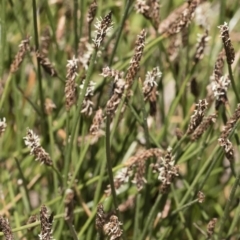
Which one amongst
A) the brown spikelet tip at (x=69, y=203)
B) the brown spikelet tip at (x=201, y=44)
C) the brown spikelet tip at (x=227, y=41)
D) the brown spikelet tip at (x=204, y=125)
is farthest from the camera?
the brown spikelet tip at (x=201, y=44)

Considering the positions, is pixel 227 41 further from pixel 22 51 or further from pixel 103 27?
pixel 22 51

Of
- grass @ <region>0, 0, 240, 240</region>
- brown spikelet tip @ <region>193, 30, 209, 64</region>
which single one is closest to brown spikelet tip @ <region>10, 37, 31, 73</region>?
grass @ <region>0, 0, 240, 240</region>

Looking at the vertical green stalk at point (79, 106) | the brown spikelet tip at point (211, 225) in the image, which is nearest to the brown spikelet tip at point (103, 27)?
the vertical green stalk at point (79, 106)

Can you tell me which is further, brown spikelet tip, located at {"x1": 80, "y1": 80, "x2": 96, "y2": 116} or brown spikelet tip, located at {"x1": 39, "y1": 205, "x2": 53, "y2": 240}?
brown spikelet tip, located at {"x1": 80, "y1": 80, "x2": 96, "y2": 116}

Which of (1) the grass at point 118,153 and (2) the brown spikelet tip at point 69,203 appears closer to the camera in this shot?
(2) the brown spikelet tip at point 69,203

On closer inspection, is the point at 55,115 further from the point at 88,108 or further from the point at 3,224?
the point at 3,224

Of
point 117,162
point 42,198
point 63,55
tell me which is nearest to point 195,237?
point 117,162

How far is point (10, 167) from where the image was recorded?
127cm

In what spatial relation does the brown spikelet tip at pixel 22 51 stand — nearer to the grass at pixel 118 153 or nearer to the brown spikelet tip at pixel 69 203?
the grass at pixel 118 153

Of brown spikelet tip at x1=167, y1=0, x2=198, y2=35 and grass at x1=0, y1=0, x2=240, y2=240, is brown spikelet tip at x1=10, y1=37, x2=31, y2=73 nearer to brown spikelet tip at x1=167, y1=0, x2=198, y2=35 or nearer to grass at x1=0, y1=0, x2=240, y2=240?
grass at x1=0, y1=0, x2=240, y2=240

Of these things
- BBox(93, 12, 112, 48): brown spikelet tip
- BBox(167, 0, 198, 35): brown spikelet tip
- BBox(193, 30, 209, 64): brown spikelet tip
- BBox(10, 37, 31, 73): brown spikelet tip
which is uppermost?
BBox(10, 37, 31, 73): brown spikelet tip

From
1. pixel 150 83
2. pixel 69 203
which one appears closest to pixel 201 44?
pixel 150 83

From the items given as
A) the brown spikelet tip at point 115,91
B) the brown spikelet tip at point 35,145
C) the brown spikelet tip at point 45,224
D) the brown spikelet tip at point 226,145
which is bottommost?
the brown spikelet tip at point 45,224

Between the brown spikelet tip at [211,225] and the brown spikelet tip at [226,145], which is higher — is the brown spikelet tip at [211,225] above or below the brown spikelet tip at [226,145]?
below
